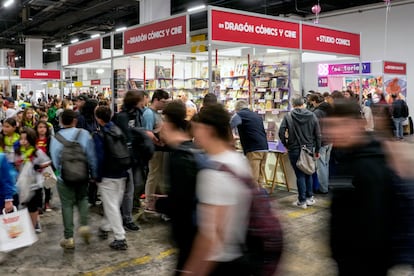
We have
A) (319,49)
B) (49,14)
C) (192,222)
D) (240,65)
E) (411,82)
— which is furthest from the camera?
(49,14)

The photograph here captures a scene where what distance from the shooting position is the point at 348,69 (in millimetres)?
12180

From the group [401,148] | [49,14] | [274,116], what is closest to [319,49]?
[274,116]

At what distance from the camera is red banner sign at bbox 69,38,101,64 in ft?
28.0

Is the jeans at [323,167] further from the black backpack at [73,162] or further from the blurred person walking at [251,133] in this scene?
the black backpack at [73,162]

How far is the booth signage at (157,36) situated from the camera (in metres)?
5.83

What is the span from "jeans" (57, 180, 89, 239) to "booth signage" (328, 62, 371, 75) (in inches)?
378

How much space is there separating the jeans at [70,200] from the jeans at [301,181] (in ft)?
9.42

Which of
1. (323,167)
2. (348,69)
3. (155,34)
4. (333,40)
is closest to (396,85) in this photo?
(348,69)

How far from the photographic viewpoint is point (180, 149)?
79.7 inches

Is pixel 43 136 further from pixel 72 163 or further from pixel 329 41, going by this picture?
pixel 329 41

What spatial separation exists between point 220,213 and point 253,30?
4594 mm

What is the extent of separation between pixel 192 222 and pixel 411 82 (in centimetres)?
1520

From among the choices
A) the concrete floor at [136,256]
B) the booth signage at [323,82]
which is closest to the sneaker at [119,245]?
the concrete floor at [136,256]

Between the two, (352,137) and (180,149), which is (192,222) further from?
(352,137)
